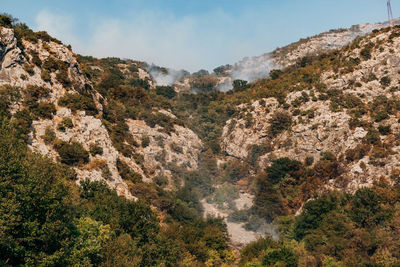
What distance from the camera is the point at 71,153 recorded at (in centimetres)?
4141

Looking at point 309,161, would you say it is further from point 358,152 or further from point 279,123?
point 279,123

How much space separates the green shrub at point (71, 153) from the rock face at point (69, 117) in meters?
0.69

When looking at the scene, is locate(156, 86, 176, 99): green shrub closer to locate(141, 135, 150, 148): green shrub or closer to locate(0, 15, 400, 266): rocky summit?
locate(0, 15, 400, 266): rocky summit

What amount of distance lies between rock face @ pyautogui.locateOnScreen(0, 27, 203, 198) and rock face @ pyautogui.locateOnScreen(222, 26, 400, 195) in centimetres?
2037

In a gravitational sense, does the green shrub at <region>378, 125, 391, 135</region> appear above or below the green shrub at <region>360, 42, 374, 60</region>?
below

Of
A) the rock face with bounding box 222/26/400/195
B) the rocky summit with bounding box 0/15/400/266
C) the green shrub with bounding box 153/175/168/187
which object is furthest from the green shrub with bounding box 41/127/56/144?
the rock face with bounding box 222/26/400/195

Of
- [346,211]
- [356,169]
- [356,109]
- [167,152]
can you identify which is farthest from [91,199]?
[356,109]

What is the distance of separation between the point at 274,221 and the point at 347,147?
16.7m

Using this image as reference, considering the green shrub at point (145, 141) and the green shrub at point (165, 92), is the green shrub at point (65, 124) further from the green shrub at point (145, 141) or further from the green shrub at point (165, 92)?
the green shrub at point (165, 92)

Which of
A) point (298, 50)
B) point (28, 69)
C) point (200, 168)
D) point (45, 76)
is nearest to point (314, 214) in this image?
point (200, 168)

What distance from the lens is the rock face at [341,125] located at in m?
51.2

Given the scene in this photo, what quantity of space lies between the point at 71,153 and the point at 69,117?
281 inches

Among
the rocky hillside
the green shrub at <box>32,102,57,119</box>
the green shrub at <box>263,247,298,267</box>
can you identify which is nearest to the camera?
the green shrub at <box>263,247,298,267</box>

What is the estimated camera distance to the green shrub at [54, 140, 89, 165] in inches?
1614
